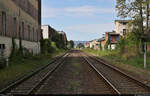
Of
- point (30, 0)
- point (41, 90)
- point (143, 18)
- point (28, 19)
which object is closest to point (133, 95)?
point (41, 90)

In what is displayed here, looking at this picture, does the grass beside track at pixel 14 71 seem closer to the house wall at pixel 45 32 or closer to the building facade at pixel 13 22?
the building facade at pixel 13 22

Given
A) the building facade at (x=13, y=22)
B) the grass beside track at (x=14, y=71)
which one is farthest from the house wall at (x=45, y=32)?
the grass beside track at (x=14, y=71)

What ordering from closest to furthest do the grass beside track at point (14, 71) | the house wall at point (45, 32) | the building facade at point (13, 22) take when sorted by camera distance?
the grass beside track at point (14, 71) → the building facade at point (13, 22) → the house wall at point (45, 32)

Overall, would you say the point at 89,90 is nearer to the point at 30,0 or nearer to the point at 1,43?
the point at 1,43

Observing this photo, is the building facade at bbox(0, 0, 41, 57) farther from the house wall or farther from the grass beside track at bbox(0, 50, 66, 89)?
the house wall

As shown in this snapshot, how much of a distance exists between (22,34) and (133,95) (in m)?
21.3

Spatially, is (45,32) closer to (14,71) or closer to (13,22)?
(13,22)

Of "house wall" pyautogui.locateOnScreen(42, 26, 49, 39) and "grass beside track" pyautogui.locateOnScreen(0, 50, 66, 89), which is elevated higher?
"house wall" pyautogui.locateOnScreen(42, 26, 49, 39)

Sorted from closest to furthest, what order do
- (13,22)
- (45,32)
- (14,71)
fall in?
1. (14,71)
2. (13,22)
3. (45,32)

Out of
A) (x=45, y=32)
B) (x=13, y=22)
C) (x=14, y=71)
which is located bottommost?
(x=14, y=71)

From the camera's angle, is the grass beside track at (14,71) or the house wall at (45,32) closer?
the grass beside track at (14,71)

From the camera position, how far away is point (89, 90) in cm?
804

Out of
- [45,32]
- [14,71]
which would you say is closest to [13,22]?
[14,71]

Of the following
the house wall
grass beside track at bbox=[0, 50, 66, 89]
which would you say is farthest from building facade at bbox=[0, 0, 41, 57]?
the house wall
